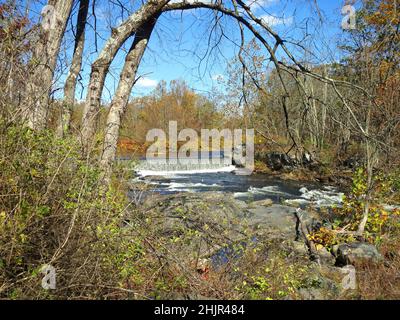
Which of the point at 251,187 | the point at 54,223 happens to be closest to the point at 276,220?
the point at 54,223

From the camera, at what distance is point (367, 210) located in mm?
6988

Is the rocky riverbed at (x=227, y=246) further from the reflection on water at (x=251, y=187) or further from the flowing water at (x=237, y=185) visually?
the reflection on water at (x=251, y=187)

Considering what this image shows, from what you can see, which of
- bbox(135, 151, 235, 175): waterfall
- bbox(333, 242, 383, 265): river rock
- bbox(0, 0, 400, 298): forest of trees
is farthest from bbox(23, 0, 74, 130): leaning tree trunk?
bbox(135, 151, 235, 175): waterfall

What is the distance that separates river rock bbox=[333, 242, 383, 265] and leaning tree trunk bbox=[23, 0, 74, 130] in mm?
5497

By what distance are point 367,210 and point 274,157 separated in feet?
50.8

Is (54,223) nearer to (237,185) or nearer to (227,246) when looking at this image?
(227,246)

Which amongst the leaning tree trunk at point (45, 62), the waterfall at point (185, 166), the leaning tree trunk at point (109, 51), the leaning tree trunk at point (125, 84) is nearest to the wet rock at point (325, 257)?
the leaning tree trunk at point (125, 84)

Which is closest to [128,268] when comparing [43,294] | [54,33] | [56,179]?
[43,294]

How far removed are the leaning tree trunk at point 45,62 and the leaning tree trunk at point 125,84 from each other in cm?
95

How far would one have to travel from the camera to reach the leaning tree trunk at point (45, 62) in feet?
8.81

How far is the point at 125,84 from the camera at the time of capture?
466cm

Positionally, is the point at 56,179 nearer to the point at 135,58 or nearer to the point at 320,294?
the point at 135,58

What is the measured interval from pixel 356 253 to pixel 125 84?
4963 mm

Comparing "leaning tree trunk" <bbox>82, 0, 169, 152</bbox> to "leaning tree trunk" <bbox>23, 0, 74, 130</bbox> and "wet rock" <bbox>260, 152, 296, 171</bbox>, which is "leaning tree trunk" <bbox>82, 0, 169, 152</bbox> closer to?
"leaning tree trunk" <bbox>23, 0, 74, 130</bbox>
